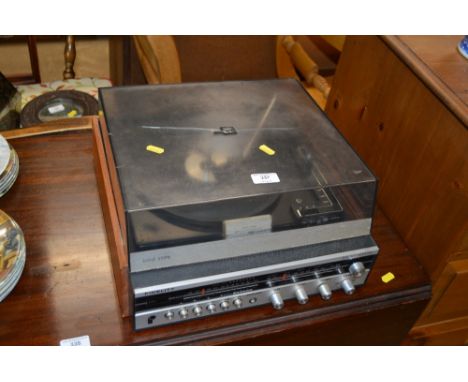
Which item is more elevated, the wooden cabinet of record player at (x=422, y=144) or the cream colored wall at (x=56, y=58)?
the wooden cabinet of record player at (x=422, y=144)

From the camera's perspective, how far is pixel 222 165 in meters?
0.82

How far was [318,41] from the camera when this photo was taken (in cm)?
217

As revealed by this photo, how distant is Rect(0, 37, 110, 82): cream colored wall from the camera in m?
2.20

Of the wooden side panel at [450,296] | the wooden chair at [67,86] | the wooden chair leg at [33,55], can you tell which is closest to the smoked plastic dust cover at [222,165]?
the wooden side panel at [450,296]

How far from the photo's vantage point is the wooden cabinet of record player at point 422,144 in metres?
0.88

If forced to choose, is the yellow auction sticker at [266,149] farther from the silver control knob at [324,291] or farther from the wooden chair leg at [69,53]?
the wooden chair leg at [69,53]

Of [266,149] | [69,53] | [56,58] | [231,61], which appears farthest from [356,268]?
[56,58]

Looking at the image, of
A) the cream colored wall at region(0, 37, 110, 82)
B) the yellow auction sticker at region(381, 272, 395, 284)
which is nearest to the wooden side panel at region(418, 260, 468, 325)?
the yellow auction sticker at region(381, 272, 395, 284)

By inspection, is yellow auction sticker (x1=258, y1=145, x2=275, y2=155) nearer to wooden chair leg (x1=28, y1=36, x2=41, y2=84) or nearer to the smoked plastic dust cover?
the smoked plastic dust cover

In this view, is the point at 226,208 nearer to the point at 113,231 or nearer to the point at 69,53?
the point at 113,231

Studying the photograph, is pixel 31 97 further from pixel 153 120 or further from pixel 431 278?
pixel 431 278

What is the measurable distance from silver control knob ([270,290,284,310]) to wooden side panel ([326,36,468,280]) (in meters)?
0.35

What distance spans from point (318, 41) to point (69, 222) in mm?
1605

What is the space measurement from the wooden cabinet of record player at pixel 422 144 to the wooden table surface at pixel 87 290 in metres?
0.07
